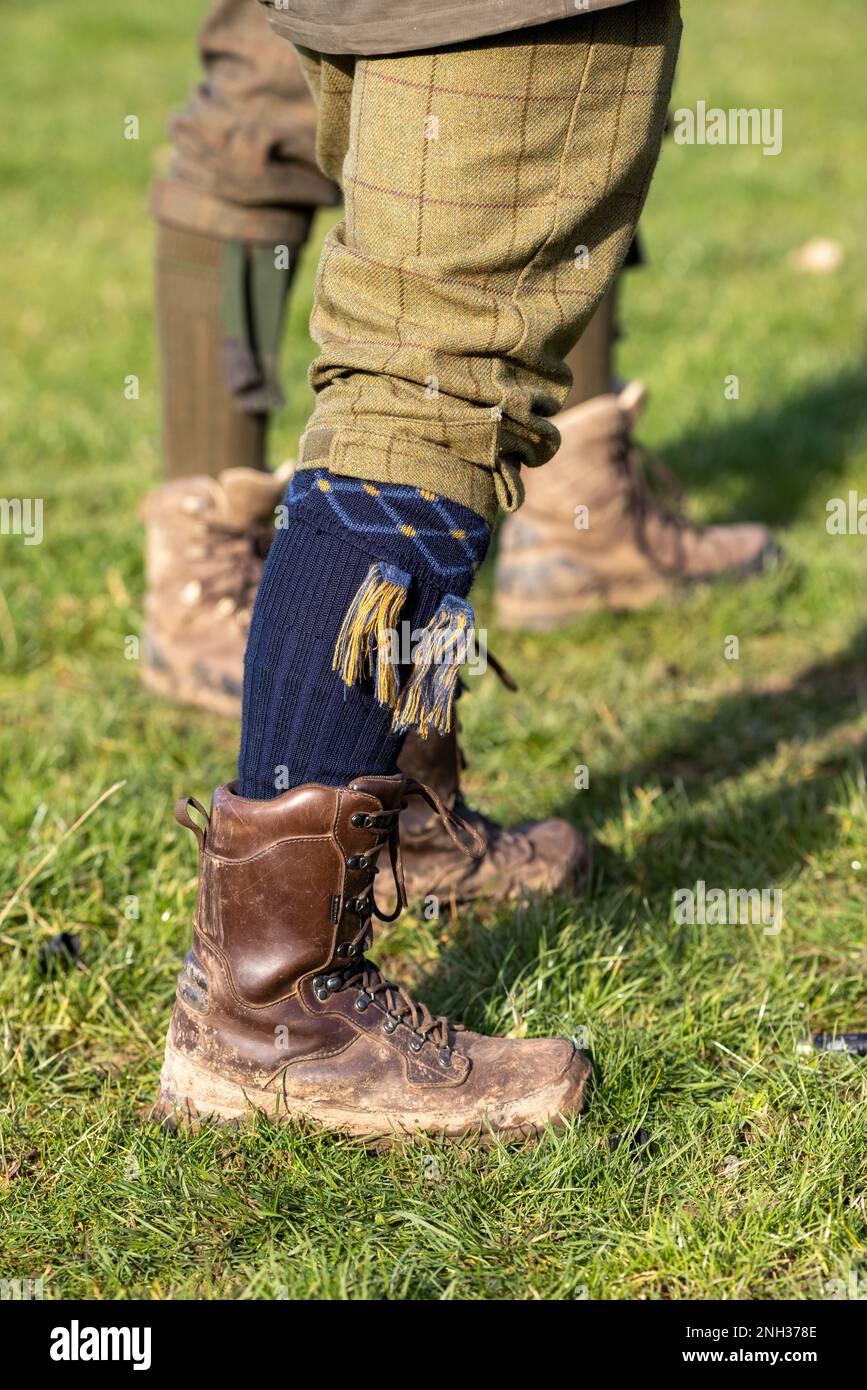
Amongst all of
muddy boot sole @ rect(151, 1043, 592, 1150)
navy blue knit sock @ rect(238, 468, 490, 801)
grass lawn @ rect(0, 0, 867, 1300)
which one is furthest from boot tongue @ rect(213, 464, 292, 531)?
muddy boot sole @ rect(151, 1043, 592, 1150)

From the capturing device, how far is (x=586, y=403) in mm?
2951

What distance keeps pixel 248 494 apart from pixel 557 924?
112 cm

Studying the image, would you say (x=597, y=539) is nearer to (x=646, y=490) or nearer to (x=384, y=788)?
(x=646, y=490)

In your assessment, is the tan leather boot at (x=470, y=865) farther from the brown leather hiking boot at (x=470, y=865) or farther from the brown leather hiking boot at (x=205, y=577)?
the brown leather hiking boot at (x=205, y=577)

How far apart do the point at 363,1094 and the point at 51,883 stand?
669 millimetres

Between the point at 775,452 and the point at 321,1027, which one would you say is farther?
the point at 775,452

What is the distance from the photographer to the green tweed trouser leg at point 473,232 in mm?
1343

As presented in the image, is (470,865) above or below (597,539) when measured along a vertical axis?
below

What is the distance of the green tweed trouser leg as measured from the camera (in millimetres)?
1343

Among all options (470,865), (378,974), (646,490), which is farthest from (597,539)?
(378,974)

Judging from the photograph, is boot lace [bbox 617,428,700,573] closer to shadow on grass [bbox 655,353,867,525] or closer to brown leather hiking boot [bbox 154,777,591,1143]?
shadow on grass [bbox 655,353,867,525]

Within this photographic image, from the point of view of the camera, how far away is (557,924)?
1.94 m
